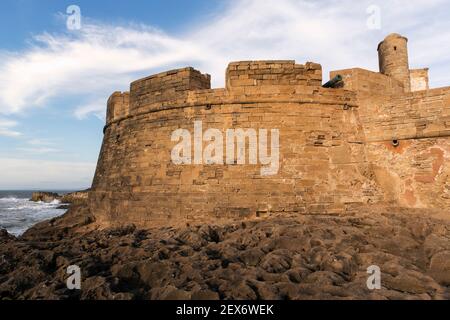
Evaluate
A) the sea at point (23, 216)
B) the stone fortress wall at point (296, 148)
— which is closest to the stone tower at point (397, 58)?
the stone fortress wall at point (296, 148)

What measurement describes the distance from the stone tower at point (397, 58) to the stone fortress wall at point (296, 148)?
9.09 ft

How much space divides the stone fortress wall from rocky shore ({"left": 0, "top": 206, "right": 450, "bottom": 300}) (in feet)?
2.63

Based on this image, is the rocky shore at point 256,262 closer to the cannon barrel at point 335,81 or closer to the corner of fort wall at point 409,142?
the corner of fort wall at point 409,142

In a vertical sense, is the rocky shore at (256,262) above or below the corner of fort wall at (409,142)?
below

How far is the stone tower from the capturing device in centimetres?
966

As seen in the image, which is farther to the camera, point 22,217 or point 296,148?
point 22,217

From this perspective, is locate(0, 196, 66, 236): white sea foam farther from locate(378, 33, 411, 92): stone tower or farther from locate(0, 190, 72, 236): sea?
locate(378, 33, 411, 92): stone tower

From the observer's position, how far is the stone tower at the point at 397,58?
966cm

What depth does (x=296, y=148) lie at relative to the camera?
6664mm

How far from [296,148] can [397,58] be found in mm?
6354

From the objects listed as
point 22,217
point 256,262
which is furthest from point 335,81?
point 22,217

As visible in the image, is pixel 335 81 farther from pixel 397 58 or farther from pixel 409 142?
pixel 397 58
